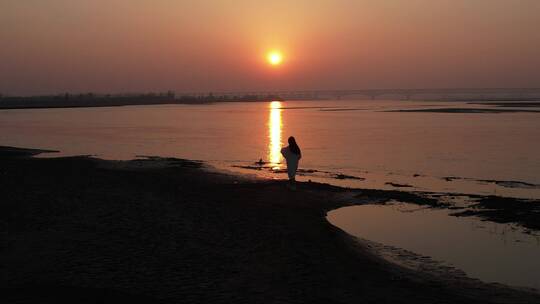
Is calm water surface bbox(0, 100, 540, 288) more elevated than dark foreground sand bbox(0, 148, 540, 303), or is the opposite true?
dark foreground sand bbox(0, 148, 540, 303)

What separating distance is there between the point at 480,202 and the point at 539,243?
5.28 meters

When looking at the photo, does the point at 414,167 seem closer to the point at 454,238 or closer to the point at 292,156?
the point at 292,156

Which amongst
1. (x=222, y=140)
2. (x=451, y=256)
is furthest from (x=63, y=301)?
(x=222, y=140)

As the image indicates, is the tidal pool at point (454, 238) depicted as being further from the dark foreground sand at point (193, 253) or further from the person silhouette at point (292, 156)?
the person silhouette at point (292, 156)

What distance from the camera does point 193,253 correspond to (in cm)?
1127

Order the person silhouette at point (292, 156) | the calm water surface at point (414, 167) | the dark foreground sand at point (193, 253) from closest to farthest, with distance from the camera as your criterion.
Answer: the dark foreground sand at point (193, 253)
the calm water surface at point (414, 167)
the person silhouette at point (292, 156)

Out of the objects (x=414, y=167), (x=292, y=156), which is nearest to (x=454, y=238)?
(x=292, y=156)

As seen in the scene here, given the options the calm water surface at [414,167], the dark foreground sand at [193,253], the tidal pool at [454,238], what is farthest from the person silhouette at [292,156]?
the calm water surface at [414,167]

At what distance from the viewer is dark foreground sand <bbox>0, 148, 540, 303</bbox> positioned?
8930 mm

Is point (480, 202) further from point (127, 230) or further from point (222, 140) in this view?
point (222, 140)

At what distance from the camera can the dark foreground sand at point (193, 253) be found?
29.3ft

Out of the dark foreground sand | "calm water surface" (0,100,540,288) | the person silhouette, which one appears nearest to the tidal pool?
"calm water surface" (0,100,540,288)

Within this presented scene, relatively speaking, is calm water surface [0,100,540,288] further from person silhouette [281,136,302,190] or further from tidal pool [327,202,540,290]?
person silhouette [281,136,302,190]

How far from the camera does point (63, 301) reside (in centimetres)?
829
